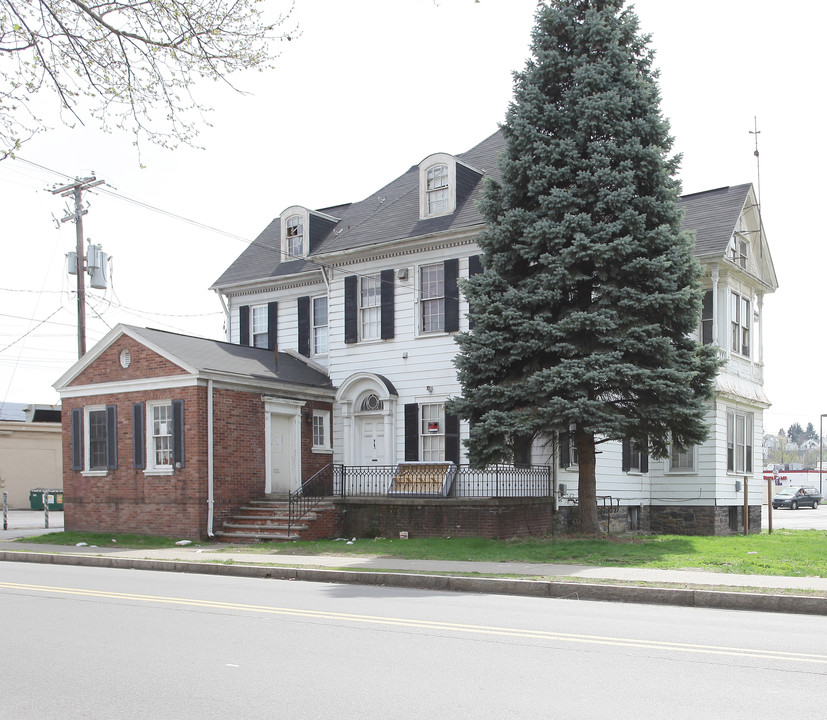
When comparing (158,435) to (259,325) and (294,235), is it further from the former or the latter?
(294,235)

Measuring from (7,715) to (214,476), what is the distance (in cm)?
1581

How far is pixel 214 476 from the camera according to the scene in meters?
21.6

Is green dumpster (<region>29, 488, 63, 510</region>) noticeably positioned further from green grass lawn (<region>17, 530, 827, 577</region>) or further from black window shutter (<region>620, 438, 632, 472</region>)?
black window shutter (<region>620, 438, 632, 472</region>)

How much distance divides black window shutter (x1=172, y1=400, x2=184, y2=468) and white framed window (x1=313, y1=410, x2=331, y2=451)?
4.55 meters

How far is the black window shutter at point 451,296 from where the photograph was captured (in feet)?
76.1

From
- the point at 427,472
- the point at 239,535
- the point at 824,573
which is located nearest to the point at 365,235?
the point at 427,472

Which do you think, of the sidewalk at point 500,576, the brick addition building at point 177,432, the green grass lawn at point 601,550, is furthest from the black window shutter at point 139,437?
the sidewalk at point 500,576

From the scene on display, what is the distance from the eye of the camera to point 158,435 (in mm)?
22391

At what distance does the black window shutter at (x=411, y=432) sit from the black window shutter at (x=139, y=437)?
664 cm

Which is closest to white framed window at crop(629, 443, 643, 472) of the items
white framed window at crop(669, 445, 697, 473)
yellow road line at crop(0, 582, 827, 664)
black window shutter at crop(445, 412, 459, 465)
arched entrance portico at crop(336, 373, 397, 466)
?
white framed window at crop(669, 445, 697, 473)

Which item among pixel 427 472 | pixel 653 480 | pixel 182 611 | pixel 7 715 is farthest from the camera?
pixel 653 480

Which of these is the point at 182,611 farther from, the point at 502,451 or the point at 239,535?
the point at 239,535

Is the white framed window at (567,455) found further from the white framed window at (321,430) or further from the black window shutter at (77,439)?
the black window shutter at (77,439)

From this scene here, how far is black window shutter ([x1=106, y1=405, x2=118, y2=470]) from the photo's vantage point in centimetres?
2295
